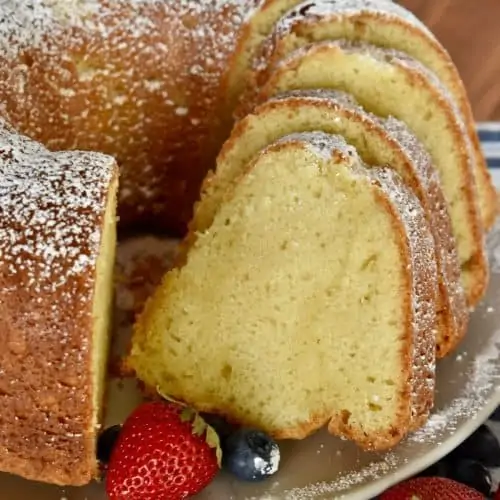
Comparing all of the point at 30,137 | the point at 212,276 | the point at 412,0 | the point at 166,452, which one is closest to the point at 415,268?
the point at 212,276

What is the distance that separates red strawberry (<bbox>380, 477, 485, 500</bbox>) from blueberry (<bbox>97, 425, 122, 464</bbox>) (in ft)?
1.70

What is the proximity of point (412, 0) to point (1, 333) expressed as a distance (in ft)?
8.46

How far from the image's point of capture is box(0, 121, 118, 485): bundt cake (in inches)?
59.2

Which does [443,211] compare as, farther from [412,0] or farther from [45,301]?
[412,0]

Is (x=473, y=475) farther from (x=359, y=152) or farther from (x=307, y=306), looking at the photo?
(x=359, y=152)

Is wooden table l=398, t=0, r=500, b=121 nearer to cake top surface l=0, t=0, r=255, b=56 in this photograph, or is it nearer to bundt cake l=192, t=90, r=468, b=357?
bundt cake l=192, t=90, r=468, b=357

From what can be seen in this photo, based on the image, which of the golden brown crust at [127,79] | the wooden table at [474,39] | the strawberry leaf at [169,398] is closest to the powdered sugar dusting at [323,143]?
the golden brown crust at [127,79]

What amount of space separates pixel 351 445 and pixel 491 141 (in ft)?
4.85

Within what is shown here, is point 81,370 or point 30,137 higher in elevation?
point 30,137

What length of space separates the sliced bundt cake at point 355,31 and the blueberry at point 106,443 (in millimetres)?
848

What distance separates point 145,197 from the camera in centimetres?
226

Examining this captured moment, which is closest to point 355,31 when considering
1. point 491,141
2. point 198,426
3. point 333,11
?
point 333,11

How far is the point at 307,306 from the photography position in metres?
1.82

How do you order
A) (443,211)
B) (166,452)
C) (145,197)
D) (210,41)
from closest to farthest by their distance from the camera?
(166,452), (443,211), (210,41), (145,197)
